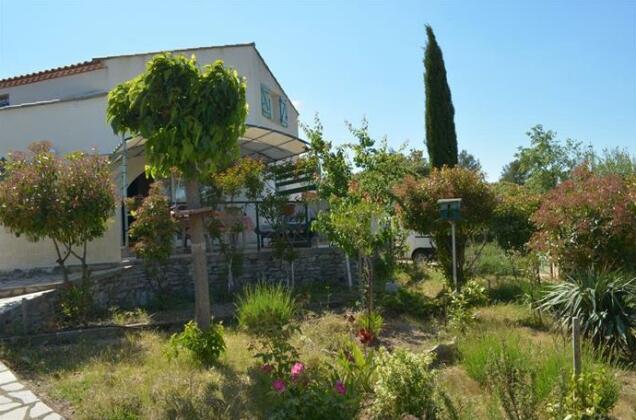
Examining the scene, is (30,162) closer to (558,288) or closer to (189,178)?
(189,178)

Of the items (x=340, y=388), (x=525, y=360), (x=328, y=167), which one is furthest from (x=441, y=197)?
(x=340, y=388)

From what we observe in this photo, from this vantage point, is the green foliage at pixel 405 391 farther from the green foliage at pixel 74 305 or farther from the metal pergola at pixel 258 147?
the metal pergola at pixel 258 147

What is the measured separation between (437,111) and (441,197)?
1035 centimetres

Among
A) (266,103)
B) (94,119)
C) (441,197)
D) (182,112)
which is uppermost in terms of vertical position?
(266,103)

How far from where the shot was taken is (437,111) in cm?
1930

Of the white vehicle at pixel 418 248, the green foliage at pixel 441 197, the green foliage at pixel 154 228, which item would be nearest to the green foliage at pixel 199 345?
the green foliage at pixel 154 228

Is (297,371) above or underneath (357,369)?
above

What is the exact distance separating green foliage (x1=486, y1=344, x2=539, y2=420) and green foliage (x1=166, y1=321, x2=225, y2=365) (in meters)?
2.83

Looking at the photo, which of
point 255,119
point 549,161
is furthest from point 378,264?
point 549,161

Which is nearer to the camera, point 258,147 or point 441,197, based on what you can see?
point 441,197

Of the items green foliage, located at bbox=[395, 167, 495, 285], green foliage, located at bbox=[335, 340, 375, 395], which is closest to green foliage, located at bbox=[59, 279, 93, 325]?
green foliage, located at bbox=[335, 340, 375, 395]

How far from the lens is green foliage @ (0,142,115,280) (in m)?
7.49

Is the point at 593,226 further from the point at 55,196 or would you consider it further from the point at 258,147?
the point at 258,147

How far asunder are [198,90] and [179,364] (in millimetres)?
2951
